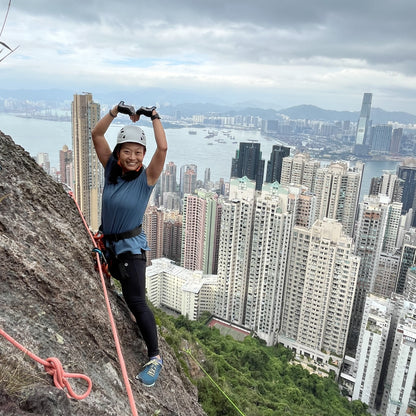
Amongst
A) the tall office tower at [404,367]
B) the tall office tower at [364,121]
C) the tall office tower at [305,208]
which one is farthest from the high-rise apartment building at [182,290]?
the tall office tower at [364,121]

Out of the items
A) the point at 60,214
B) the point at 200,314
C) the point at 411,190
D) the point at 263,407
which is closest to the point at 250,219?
Answer: the point at 200,314

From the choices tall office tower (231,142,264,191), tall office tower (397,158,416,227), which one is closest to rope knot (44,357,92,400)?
Result: tall office tower (231,142,264,191)

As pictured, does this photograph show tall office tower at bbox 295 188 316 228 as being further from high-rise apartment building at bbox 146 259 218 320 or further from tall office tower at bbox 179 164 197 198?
tall office tower at bbox 179 164 197 198

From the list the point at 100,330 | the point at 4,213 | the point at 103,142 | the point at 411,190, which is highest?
the point at 103,142

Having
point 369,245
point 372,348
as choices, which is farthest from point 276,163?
point 372,348

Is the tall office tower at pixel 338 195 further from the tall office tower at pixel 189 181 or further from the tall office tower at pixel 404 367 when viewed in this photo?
the tall office tower at pixel 404 367

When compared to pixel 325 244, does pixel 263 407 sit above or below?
below

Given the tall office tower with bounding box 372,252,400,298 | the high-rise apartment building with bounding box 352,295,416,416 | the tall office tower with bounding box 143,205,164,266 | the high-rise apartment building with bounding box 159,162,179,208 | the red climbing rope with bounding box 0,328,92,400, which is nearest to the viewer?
the red climbing rope with bounding box 0,328,92,400

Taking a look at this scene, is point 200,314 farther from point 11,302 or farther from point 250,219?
point 11,302
